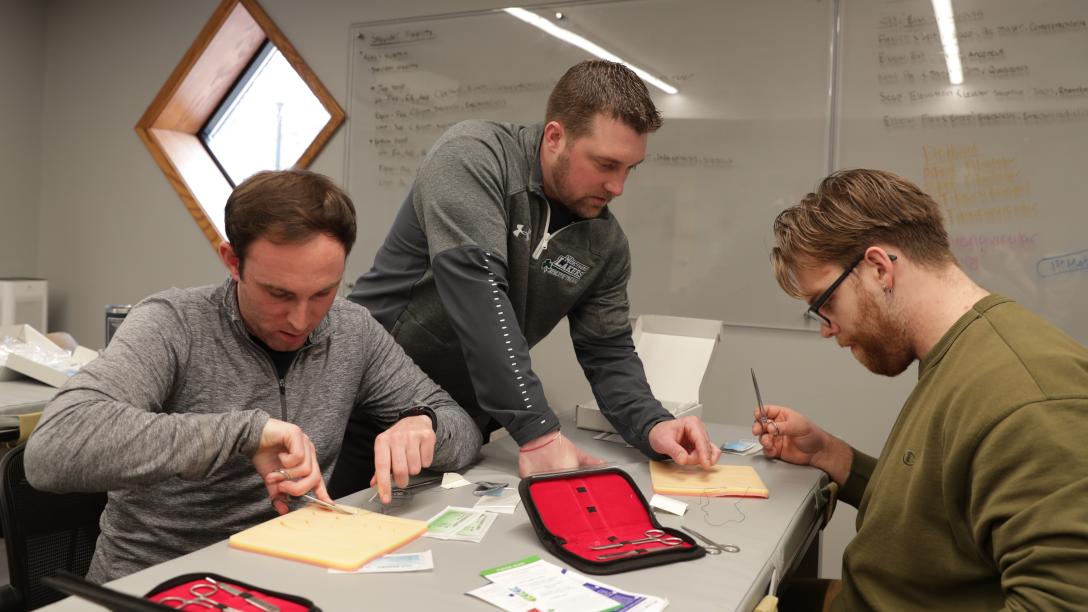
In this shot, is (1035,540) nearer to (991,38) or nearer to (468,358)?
(468,358)

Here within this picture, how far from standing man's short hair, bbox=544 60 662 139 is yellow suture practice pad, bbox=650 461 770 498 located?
687 millimetres

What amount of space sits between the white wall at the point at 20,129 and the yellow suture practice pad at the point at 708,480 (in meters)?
4.61

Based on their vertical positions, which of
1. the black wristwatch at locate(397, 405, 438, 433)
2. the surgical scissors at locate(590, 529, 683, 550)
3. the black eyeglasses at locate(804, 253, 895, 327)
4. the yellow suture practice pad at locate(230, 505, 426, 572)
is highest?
the black eyeglasses at locate(804, 253, 895, 327)

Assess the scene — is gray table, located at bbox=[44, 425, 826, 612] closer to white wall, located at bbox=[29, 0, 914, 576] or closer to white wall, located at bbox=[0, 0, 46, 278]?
white wall, located at bbox=[29, 0, 914, 576]

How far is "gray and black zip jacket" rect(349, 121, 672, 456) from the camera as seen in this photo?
5.20ft

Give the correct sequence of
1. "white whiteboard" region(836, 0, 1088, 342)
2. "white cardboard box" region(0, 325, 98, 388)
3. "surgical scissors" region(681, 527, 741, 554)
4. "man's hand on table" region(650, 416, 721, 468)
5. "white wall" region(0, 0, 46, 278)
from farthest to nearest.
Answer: "white wall" region(0, 0, 46, 278) < "white whiteboard" region(836, 0, 1088, 342) < "white cardboard box" region(0, 325, 98, 388) < "man's hand on table" region(650, 416, 721, 468) < "surgical scissors" region(681, 527, 741, 554)

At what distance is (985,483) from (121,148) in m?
4.85

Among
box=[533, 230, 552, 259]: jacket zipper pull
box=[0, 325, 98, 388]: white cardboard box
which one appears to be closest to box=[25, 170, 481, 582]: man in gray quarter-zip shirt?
box=[533, 230, 552, 259]: jacket zipper pull

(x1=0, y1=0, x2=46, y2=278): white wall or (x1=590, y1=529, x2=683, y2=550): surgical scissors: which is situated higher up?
(x1=0, y1=0, x2=46, y2=278): white wall

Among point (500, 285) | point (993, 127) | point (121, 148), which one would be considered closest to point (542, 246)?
point (500, 285)

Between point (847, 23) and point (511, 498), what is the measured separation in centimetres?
246

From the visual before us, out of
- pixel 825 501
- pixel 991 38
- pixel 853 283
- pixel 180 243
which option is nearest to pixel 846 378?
pixel 991 38

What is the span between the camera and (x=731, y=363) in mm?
3287

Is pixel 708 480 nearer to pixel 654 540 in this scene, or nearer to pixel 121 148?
pixel 654 540
